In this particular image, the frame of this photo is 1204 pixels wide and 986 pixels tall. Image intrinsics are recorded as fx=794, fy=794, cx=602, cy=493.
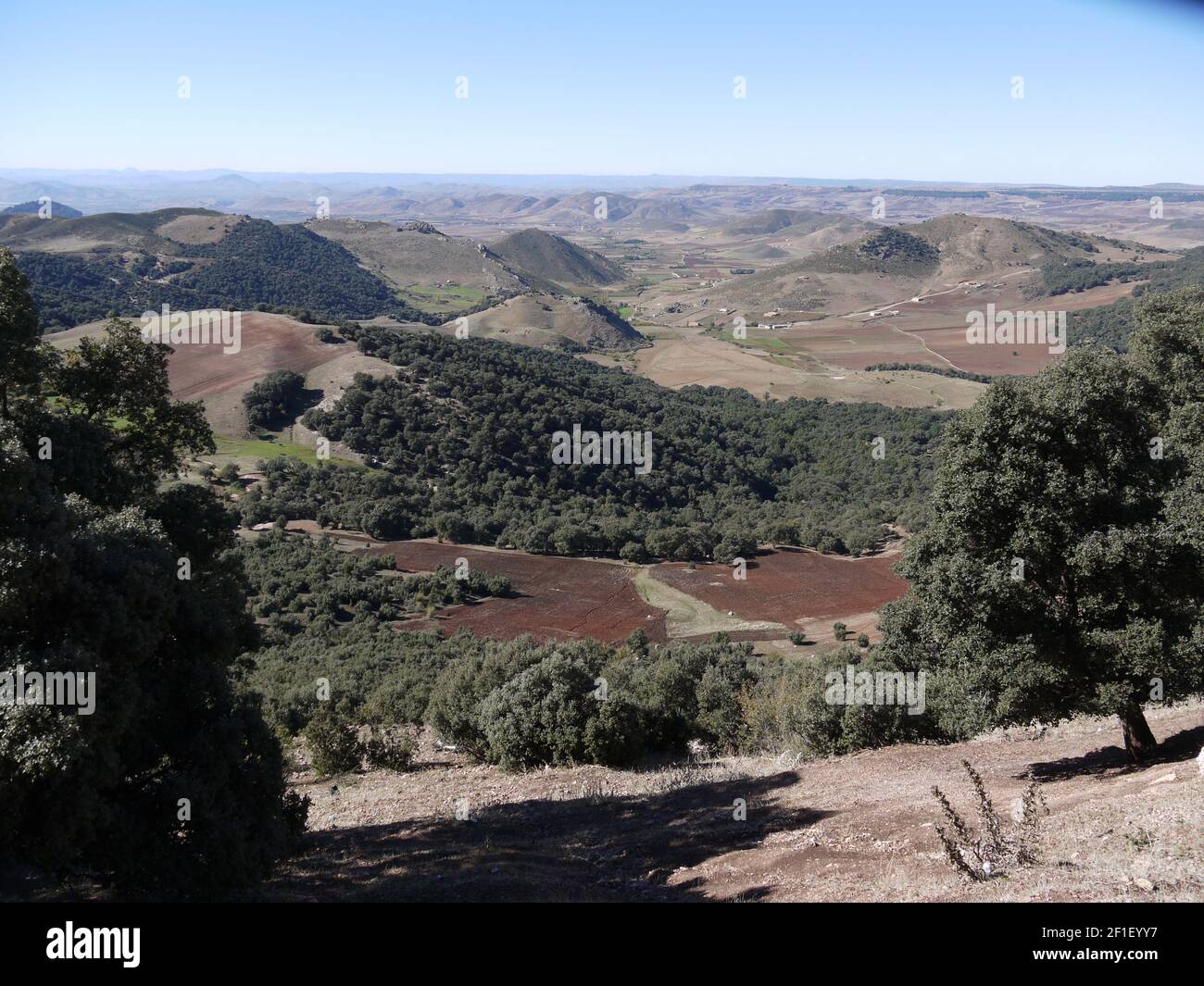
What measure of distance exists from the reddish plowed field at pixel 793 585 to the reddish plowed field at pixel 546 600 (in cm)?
483

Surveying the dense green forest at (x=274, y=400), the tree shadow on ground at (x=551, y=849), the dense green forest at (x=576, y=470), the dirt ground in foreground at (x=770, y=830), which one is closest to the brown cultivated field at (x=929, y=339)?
the dense green forest at (x=576, y=470)

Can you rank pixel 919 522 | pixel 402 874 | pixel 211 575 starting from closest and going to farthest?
1. pixel 402 874
2. pixel 211 575
3. pixel 919 522

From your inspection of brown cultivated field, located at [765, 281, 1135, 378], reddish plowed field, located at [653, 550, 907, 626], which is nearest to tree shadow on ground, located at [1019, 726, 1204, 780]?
reddish plowed field, located at [653, 550, 907, 626]

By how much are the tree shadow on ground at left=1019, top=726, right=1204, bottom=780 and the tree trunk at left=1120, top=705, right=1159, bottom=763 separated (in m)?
0.14

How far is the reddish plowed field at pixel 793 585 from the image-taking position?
52344 mm

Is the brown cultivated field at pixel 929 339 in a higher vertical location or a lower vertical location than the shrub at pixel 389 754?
higher

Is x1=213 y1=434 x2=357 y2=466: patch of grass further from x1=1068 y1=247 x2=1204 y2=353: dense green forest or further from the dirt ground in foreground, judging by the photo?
x1=1068 y1=247 x2=1204 y2=353: dense green forest

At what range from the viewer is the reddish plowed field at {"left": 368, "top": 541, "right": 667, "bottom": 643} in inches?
1903

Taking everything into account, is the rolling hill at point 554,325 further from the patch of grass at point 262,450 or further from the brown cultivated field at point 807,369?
the patch of grass at point 262,450

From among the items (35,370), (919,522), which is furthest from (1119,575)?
(919,522)

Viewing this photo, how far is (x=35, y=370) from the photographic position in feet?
51.5

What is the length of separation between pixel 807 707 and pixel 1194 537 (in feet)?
34.5

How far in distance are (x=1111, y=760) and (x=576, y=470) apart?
65.4 metres

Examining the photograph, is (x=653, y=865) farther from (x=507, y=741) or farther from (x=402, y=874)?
(x=507, y=741)
